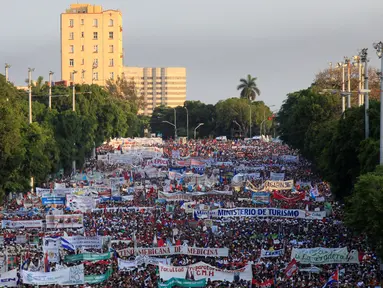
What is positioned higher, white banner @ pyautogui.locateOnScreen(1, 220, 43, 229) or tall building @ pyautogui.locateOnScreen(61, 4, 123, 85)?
tall building @ pyautogui.locateOnScreen(61, 4, 123, 85)

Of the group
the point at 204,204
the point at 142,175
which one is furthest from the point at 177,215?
the point at 142,175

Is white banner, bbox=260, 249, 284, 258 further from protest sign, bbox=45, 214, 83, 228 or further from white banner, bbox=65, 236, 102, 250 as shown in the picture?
protest sign, bbox=45, 214, 83, 228

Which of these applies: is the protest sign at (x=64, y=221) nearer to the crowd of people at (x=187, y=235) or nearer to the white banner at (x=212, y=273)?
the crowd of people at (x=187, y=235)

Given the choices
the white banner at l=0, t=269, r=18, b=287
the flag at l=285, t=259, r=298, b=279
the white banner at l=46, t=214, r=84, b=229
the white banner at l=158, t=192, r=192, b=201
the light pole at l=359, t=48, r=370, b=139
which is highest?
the light pole at l=359, t=48, r=370, b=139

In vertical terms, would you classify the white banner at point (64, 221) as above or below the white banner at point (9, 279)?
above

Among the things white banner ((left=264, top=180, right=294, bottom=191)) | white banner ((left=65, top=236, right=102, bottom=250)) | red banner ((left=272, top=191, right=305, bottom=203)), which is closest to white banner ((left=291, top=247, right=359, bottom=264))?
white banner ((left=65, top=236, right=102, bottom=250))

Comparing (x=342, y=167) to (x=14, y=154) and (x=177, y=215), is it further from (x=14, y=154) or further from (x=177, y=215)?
(x=14, y=154)

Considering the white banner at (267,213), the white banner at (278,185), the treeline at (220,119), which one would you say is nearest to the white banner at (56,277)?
the white banner at (267,213)
